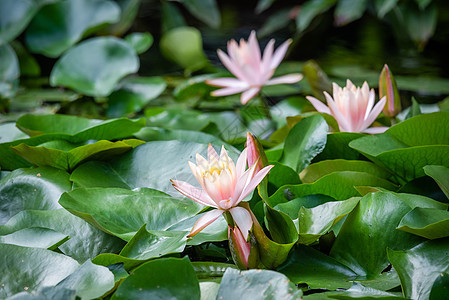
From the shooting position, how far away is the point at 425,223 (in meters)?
0.63

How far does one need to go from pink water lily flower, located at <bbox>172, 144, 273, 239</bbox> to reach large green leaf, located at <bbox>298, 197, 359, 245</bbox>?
100 millimetres

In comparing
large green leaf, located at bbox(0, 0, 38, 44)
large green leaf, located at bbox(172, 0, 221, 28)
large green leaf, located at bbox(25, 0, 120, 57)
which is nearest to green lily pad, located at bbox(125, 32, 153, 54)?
large green leaf, located at bbox(25, 0, 120, 57)

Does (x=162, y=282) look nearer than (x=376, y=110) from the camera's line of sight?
Yes

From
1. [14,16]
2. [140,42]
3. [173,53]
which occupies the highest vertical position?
[14,16]

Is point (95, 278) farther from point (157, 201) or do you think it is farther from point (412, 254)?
point (412, 254)

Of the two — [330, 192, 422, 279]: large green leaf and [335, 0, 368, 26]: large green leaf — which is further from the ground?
[330, 192, 422, 279]: large green leaf

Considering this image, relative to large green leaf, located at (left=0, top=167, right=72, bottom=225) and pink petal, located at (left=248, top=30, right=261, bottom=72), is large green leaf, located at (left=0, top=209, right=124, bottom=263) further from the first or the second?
pink petal, located at (left=248, top=30, right=261, bottom=72)

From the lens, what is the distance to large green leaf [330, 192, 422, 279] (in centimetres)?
67

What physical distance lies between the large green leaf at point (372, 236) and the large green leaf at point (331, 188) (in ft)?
0.31

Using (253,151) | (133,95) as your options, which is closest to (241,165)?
(253,151)

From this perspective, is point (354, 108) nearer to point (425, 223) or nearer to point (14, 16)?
point (425, 223)

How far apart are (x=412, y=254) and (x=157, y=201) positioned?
0.36m

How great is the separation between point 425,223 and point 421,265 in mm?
54

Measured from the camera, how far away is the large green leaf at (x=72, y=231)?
699 mm
